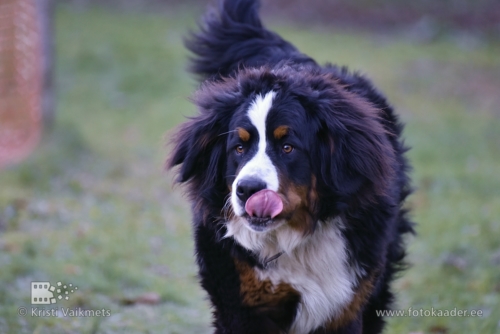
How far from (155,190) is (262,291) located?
20.7 ft

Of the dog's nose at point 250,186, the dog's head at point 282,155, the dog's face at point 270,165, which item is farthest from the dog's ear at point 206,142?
the dog's nose at point 250,186

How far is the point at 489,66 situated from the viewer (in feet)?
57.8

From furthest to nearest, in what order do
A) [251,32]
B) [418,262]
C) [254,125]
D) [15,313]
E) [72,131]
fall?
[72,131] → [418,262] → [251,32] → [15,313] → [254,125]

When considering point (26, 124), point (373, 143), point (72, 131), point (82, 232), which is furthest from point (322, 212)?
point (26, 124)

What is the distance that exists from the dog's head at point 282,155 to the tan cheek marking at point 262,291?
0.19 m

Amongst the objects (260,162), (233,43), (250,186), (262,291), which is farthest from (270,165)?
(233,43)

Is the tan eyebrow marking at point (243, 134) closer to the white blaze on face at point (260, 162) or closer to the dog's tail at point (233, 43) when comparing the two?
the white blaze on face at point (260, 162)

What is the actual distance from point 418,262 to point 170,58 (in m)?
11.4

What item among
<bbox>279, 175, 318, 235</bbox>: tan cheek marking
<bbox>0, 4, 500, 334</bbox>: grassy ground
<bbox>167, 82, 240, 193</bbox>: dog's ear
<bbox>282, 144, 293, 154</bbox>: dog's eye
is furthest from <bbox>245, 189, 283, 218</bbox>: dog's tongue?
<bbox>0, 4, 500, 334</bbox>: grassy ground

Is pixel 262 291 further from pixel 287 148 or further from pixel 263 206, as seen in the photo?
pixel 287 148

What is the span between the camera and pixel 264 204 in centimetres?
373

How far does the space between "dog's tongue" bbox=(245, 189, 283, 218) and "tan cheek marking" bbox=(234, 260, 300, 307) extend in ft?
1.48

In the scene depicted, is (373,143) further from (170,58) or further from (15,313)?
(170,58)

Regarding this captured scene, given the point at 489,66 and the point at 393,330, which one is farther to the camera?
the point at 489,66
